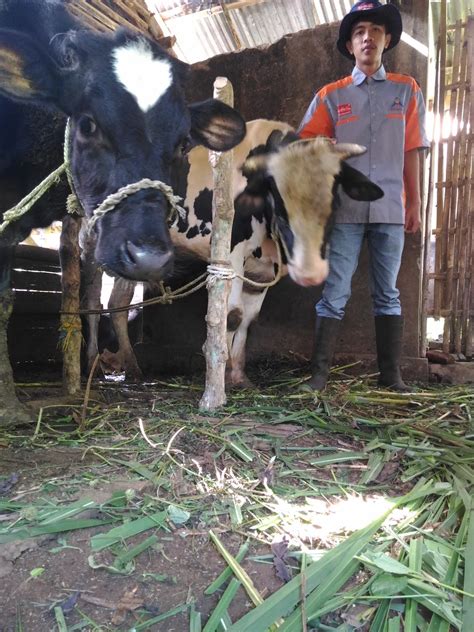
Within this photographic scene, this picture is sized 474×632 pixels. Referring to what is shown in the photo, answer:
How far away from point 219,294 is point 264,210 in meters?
1.11

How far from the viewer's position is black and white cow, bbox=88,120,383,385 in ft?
8.37

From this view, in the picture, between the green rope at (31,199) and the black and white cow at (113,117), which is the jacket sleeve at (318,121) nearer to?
the black and white cow at (113,117)

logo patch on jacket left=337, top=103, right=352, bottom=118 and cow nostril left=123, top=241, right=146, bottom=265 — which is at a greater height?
logo patch on jacket left=337, top=103, right=352, bottom=118

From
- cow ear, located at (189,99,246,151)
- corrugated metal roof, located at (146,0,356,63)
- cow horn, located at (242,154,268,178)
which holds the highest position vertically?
corrugated metal roof, located at (146,0,356,63)

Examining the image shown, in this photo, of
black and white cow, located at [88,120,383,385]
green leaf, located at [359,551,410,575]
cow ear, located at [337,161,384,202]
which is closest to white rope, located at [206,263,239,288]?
black and white cow, located at [88,120,383,385]

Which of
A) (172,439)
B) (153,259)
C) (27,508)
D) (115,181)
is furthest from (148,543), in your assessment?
(115,181)

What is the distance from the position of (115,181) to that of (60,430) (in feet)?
3.84

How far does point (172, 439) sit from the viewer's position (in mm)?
1993

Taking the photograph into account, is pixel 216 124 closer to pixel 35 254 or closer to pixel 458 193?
pixel 35 254

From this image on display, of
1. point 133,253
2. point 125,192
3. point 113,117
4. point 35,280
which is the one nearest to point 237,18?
point 35,280

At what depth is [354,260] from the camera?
3146mm

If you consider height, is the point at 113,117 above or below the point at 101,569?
above

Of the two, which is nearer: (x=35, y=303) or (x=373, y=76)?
(x=373, y=76)

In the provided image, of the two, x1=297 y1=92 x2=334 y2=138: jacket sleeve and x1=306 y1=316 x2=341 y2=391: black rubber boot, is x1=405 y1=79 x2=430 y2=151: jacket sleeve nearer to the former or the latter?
x1=297 y1=92 x2=334 y2=138: jacket sleeve
